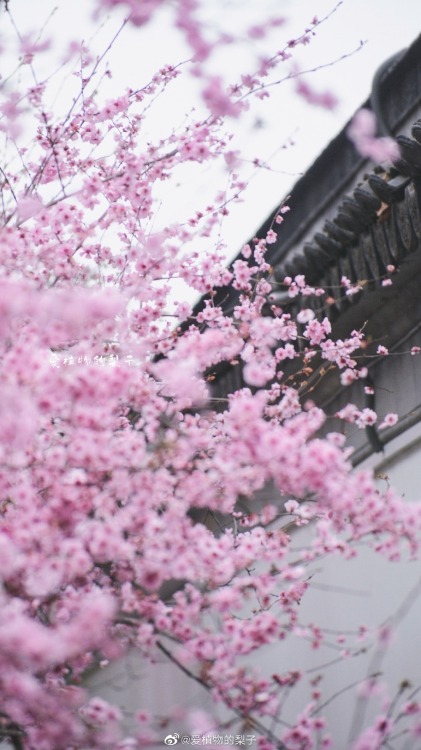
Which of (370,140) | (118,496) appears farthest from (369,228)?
(118,496)

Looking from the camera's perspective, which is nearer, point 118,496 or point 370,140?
point 118,496

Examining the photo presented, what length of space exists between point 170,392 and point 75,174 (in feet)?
6.46

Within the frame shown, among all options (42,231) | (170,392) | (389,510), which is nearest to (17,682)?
(389,510)

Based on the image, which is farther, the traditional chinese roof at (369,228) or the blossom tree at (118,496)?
the traditional chinese roof at (369,228)

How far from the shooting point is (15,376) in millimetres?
3984

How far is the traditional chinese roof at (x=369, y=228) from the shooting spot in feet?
20.7

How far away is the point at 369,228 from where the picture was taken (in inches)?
269

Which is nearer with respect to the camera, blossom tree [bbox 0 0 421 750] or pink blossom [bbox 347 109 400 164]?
blossom tree [bbox 0 0 421 750]

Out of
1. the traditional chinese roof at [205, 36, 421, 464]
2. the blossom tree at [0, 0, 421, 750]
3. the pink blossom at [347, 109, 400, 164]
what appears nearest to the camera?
the blossom tree at [0, 0, 421, 750]

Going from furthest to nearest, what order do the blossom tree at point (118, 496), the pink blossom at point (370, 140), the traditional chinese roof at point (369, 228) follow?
the traditional chinese roof at point (369, 228), the pink blossom at point (370, 140), the blossom tree at point (118, 496)

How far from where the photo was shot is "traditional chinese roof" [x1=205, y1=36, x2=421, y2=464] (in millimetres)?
6324

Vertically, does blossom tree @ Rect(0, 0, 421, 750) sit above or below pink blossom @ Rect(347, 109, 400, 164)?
below

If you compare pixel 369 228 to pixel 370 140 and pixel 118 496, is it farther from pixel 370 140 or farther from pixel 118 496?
pixel 118 496

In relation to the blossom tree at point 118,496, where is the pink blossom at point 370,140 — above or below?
above
